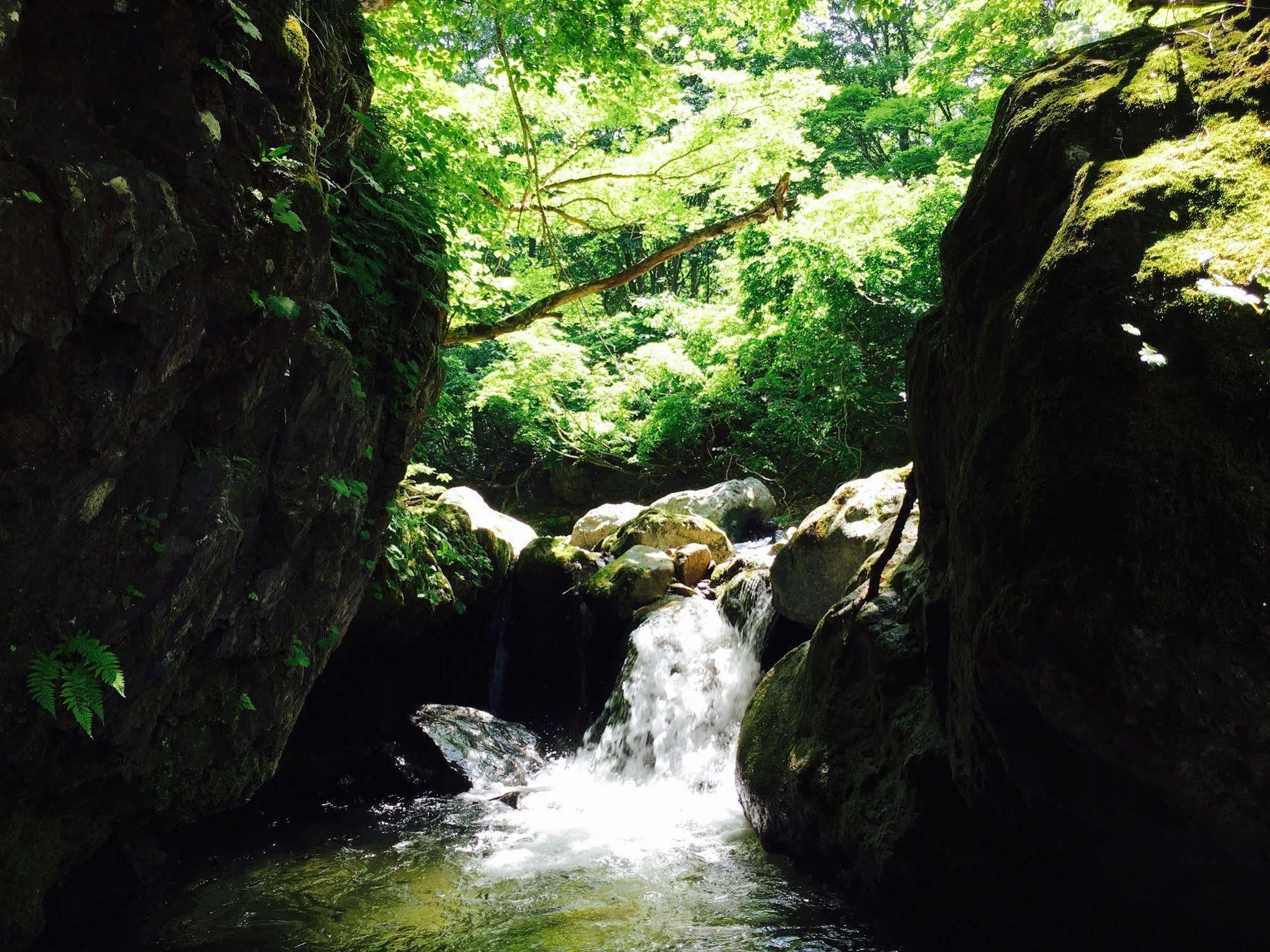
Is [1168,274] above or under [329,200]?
under

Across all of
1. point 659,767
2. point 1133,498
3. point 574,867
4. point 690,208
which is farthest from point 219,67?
point 690,208

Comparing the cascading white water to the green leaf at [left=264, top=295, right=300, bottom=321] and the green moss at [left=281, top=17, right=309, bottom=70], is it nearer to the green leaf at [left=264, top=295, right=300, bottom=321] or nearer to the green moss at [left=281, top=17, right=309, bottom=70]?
the green leaf at [left=264, top=295, right=300, bottom=321]

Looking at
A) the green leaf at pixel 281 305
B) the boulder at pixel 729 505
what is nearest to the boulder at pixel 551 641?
the boulder at pixel 729 505

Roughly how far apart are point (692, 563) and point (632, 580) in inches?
39.2

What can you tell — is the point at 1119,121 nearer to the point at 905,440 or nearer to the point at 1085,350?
the point at 1085,350

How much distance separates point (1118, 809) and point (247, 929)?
4.64m

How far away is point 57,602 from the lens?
10.3 ft

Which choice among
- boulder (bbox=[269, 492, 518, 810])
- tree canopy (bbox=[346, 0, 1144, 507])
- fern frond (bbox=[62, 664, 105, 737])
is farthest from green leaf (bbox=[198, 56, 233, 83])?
boulder (bbox=[269, 492, 518, 810])

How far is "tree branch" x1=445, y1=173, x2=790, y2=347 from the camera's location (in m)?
8.44

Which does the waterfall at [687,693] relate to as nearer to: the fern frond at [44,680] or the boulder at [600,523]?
the boulder at [600,523]

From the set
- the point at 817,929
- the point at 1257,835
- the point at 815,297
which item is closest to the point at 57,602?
Result: the point at 817,929

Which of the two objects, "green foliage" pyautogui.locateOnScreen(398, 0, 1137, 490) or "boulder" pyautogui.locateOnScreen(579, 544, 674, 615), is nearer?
"green foliage" pyautogui.locateOnScreen(398, 0, 1137, 490)

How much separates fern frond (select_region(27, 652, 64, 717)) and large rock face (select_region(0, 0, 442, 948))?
7 centimetres

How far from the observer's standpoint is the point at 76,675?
3.06 metres
